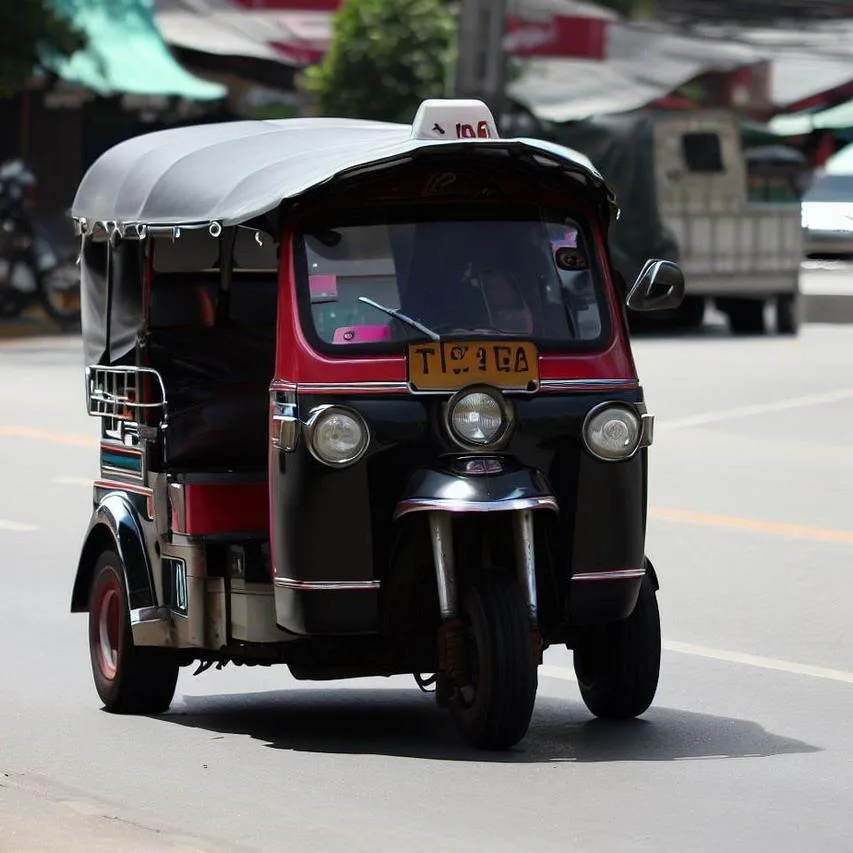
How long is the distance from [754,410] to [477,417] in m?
12.2

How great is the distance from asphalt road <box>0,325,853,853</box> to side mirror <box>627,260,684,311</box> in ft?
4.55

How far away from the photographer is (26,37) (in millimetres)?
28797

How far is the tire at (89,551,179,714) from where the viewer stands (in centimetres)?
805

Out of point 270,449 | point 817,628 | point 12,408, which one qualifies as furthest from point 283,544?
point 12,408

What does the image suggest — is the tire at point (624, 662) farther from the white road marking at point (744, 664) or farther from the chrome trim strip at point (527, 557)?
the white road marking at point (744, 664)

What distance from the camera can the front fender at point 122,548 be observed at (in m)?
7.96

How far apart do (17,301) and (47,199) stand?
22.6 feet

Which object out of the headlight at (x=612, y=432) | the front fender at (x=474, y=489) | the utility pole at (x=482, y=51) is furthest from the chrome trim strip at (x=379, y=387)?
the utility pole at (x=482, y=51)

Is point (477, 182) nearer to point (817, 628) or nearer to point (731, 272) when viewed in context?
point (817, 628)

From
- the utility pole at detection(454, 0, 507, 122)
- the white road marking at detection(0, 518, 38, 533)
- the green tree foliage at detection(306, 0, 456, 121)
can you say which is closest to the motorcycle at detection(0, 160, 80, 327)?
the utility pole at detection(454, 0, 507, 122)

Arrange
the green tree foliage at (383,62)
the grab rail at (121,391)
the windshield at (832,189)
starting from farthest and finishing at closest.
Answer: the windshield at (832,189), the green tree foliage at (383,62), the grab rail at (121,391)

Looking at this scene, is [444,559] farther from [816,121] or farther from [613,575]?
[816,121]

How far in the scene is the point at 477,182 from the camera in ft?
24.7

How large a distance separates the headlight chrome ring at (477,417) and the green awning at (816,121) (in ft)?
165
